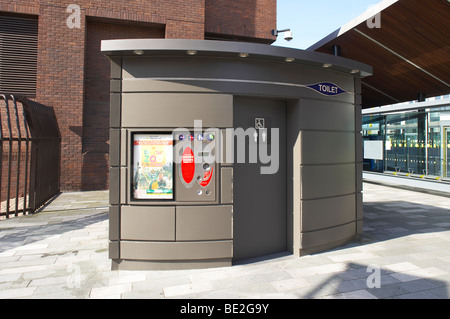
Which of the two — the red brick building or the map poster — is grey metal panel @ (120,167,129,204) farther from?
the red brick building

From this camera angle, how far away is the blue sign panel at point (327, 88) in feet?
17.5

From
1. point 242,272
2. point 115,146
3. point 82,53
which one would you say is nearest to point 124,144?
point 115,146

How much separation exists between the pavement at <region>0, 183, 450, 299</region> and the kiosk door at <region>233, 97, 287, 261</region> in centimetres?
29

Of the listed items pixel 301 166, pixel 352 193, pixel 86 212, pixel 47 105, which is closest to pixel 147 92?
pixel 301 166

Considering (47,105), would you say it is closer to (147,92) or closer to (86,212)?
(86,212)

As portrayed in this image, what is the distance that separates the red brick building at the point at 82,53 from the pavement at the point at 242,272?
495 cm

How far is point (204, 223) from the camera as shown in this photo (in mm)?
4594

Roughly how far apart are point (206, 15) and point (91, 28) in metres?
4.73

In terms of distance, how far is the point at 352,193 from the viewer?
595 centimetres

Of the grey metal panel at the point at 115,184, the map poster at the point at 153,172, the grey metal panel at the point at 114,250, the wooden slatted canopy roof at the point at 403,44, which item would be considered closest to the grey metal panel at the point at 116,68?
the map poster at the point at 153,172

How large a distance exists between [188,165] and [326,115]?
2.59m

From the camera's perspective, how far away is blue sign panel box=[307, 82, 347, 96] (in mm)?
5329

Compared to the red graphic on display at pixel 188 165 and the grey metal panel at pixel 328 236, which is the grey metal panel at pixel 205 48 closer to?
the red graphic on display at pixel 188 165
